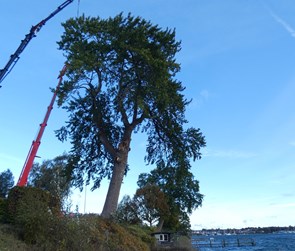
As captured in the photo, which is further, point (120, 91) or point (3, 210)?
point (120, 91)

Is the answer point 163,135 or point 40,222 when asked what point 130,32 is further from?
point 40,222

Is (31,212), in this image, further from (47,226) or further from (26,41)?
(26,41)

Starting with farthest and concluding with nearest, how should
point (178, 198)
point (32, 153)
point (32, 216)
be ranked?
point (178, 198)
point (32, 153)
point (32, 216)

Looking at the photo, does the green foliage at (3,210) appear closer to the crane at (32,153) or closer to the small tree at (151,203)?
the crane at (32,153)

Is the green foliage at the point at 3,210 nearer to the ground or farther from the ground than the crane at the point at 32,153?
nearer to the ground

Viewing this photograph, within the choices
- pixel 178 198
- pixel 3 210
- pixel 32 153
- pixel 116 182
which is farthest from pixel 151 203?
pixel 3 210

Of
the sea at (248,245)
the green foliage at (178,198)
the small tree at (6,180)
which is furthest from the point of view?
the small tree at (6,180)

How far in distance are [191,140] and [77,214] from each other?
17.2 meters

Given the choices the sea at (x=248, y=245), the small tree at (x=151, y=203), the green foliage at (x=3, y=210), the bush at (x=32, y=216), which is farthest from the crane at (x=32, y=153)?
the sea at (x=248, y=245)

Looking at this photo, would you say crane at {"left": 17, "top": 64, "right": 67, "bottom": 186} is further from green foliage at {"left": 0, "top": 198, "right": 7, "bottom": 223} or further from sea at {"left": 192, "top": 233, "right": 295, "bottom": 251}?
sea at {"left": 192, "top": 233, "right": 295, "bottom": 251}

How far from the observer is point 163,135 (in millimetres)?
33000

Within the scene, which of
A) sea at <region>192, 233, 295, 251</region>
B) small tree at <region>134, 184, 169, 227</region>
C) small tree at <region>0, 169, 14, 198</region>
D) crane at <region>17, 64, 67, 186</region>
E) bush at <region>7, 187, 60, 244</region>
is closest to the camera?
bush at <region>7, 187, 60, 244</region>

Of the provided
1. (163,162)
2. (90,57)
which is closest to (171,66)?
(90,57)

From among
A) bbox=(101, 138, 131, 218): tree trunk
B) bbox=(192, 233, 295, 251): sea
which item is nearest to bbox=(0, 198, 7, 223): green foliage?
bbox=(101, 138, 131, 218): tree trunk
